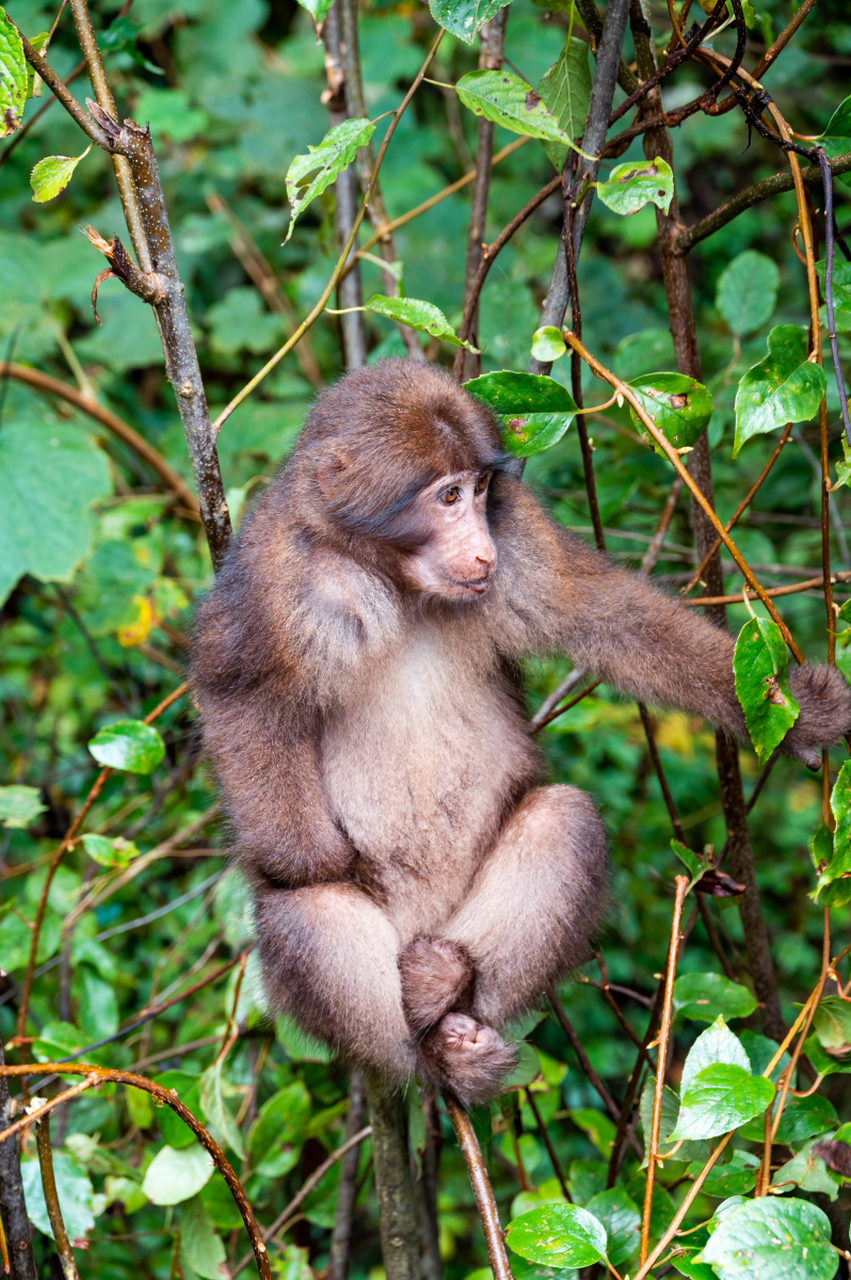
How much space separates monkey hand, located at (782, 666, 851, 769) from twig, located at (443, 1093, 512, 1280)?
972 mm

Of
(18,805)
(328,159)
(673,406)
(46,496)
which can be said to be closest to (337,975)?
(18,805)

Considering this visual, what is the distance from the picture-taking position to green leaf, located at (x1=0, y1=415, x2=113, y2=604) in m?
3.46

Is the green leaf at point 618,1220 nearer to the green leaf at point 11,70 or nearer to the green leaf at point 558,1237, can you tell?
the green leaf at point 558,1237

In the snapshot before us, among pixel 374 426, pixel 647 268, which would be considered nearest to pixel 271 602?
pixel 374 426

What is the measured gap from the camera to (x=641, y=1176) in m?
2.22

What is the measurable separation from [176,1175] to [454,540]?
1.58 metres

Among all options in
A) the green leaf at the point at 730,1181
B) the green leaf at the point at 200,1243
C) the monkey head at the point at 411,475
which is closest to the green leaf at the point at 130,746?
the monkey head at the point at 411,475

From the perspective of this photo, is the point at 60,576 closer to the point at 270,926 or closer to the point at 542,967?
the point at 270,926

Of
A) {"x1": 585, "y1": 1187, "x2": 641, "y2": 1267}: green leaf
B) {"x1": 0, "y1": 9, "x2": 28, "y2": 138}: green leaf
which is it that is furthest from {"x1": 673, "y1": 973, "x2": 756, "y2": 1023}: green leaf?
{"x1": 0, "y1": 9, "x2": 28, "y2": 138}: green leaf

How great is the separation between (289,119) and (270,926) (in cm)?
459

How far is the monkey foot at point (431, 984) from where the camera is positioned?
2.31 meters

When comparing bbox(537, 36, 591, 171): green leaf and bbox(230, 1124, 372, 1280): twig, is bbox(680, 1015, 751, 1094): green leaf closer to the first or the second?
bbox(230, 1124, 372, 1280): twig

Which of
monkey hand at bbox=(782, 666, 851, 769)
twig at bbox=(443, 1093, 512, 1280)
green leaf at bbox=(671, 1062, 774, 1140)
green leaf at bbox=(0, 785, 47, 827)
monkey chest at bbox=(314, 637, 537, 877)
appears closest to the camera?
green leaf at bbox=(671, 1062, 774, 1140)

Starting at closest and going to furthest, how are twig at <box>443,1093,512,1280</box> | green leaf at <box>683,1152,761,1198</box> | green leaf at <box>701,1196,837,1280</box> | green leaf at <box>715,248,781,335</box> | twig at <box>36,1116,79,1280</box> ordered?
green leaf at <box>701,1196,837,1280</box> → twig at <box>443,1093,512,1280</box> → twig at <box>36,1116,79,1280</box> → green leaf at <box>683,1152,761,1198</box> → green leaf at <box>715,248,781,335</box>
